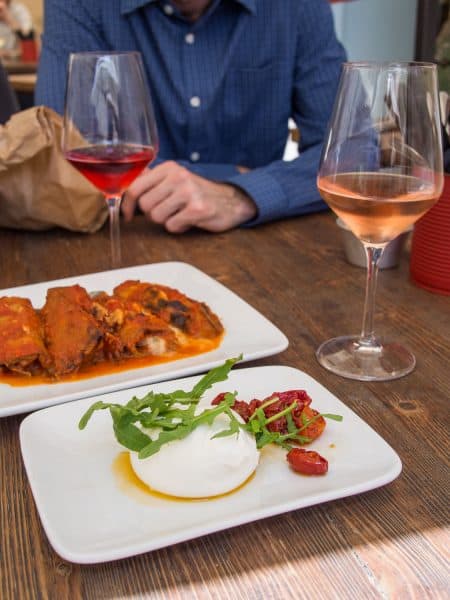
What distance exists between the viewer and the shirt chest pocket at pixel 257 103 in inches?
81.7

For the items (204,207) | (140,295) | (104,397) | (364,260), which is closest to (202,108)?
(204,207)

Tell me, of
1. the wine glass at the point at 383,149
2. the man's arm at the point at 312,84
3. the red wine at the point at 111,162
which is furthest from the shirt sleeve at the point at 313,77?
the wine glass at the point at 383,149

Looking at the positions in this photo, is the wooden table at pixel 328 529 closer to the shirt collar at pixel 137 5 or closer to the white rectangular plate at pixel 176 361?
the white rectangular plate at pixel 176 361

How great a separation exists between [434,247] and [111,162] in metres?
0.56

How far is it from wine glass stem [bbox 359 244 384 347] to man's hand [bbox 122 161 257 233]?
0.58m

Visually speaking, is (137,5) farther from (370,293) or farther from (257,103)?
(370,293)

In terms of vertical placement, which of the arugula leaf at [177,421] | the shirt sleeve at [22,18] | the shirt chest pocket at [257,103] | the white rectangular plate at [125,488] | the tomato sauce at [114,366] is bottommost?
the tomato sauce at [114,366]

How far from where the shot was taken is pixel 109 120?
1.15 metres

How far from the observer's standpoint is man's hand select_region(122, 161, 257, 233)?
4.69 feet

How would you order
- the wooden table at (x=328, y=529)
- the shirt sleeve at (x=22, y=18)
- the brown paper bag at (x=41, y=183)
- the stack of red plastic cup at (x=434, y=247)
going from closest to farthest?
1. the wooden table at (x=328, y=529)
2. the stack of red plastic cup at (x=434, y=247)
3. the brown paper bag at (x=41, y=183)
4. the shirt sleeve at (x=22, y=18)

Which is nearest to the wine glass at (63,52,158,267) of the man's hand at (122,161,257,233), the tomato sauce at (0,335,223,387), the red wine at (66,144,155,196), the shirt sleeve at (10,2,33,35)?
the red wine at (66,144,155,196)

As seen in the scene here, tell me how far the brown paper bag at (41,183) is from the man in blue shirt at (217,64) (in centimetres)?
48

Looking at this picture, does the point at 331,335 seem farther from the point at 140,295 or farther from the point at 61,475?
the point at 61,475

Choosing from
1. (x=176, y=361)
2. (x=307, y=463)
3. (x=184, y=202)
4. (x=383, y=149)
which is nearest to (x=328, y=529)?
(x=307, y=463)
